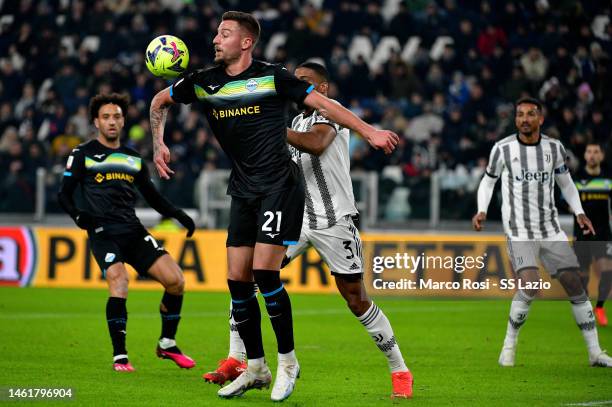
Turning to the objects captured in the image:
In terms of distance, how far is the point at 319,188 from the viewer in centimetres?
805

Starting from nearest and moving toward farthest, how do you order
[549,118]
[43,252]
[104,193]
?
[104,193], [43,252], [549,118]

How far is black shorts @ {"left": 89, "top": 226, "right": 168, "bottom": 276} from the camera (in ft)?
30.1

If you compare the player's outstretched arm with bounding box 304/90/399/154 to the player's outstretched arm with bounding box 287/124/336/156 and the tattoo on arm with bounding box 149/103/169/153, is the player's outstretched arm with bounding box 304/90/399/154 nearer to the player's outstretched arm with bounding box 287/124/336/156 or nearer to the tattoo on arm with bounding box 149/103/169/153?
the player's outstretched arm with bounding box 287/124/336/156

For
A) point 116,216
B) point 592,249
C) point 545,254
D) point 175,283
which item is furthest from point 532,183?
point 592,249

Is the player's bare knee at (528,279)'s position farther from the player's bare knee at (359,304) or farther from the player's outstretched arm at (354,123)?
the player's outstretched arm at (354,123)

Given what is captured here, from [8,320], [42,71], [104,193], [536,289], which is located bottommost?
[8,320]

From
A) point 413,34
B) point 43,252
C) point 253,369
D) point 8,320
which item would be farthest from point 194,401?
point 413,34

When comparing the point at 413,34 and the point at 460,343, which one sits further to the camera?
the point at 413,34

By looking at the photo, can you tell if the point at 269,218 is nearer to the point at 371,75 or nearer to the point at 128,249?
the point at 128,249

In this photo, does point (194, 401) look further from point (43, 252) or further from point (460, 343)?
point (43, 252)

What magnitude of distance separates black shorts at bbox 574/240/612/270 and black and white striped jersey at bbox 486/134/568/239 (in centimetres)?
355

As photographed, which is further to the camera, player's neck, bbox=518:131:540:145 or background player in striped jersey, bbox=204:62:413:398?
player's neck, bbox=518:131:540:145

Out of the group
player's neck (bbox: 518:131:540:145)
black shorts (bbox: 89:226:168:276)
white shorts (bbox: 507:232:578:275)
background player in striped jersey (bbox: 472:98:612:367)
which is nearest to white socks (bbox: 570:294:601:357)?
background player in striped jersey (bbox: 472:98:612:367)

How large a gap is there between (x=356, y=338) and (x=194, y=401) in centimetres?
484
